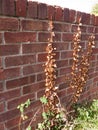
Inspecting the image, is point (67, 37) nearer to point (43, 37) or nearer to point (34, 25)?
point (43, 37)

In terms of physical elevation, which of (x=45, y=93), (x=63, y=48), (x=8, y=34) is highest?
(x=8, y=34)

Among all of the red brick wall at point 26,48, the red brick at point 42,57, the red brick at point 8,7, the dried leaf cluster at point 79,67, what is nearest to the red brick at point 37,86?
the red brick wall at point 26,48

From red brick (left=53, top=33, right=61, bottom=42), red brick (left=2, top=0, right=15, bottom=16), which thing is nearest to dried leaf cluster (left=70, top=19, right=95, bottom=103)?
red brick (left=53, top=33, right=61, bottom=42)

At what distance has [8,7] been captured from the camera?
1928 millimetres

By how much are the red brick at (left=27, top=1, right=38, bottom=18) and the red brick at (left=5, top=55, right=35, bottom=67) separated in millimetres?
392

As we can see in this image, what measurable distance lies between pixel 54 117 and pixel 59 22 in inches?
42.7

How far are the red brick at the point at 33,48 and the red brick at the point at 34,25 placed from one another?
159 millimetres

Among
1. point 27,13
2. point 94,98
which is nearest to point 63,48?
point 27,13

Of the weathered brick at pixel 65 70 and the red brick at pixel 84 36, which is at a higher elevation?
the red brick at pixel 84 36

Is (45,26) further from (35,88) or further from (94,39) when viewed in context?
(94,39)

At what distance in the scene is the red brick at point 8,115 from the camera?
2.15 metres

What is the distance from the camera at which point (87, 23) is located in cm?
302

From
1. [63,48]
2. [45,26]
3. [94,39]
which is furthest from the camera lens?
[94,39]

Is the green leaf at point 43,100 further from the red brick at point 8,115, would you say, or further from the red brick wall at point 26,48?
the red brick at point 8,115
